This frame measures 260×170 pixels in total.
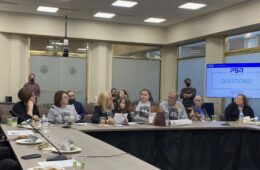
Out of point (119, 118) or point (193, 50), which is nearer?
point (119, 118)

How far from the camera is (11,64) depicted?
32.6ft

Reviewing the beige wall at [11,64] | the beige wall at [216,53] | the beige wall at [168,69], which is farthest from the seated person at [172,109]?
the beige wall at [168,69]

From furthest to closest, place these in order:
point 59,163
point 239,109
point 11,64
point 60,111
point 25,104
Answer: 1. point 11,64
2. point 239,109
3. point 60,111
4. point 25,104
5. point 59,163

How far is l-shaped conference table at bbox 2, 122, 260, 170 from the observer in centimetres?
467

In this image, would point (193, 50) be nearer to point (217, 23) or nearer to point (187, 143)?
point (217, 23)

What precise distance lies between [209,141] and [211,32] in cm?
445

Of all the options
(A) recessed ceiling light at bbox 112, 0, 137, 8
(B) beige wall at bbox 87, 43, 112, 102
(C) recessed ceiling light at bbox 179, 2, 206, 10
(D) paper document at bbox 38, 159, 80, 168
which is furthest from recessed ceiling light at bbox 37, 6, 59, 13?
(D) paper document at bbox 38, 159, 80, 168

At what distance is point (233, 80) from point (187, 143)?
342 centimetres

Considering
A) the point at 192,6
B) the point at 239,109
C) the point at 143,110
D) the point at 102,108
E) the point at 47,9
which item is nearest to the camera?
the point at 102,108

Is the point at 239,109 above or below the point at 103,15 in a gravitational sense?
below

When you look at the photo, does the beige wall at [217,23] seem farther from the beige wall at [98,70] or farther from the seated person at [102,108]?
the seated person at [102,108]

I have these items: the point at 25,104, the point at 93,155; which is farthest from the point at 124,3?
the point at 93,155

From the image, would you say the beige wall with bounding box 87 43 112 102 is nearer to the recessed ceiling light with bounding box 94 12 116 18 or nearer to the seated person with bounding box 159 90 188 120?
the recessed ceiling light with bounding box 94 12 116 18

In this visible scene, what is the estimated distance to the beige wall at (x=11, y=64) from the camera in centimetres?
983
